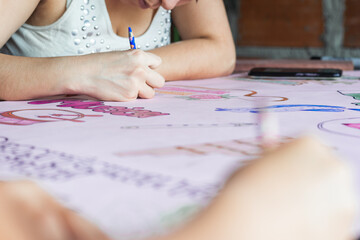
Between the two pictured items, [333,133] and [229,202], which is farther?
[333,133]

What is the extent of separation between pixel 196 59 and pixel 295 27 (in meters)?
3.02

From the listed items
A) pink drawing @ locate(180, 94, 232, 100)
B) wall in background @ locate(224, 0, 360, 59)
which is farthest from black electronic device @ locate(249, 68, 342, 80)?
wall in background @ locate(224, 0, 360, 59)

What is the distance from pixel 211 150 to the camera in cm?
44

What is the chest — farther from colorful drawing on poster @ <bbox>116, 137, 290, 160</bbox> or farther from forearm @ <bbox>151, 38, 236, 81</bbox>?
colorful drawing on poster @ <bbox>116, 137, 290, 160</bbox>

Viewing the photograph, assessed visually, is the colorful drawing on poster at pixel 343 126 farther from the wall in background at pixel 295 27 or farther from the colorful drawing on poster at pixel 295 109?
the wall in background at pixel 295 27

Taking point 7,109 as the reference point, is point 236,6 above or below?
above

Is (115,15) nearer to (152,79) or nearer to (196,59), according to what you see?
(196,59)

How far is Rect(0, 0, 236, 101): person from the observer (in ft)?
2.74

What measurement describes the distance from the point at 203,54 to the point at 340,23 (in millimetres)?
2957

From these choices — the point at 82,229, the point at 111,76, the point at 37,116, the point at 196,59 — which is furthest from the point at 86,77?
the point at 82,229

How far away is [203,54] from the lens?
1244 mm

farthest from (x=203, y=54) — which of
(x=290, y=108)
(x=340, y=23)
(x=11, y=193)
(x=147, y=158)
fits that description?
(x=340, y=23)

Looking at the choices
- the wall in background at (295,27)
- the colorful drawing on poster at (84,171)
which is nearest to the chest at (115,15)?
the colorful drawing on poster at (84,171)

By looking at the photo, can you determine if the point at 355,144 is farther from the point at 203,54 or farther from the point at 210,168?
the point at 203,54
